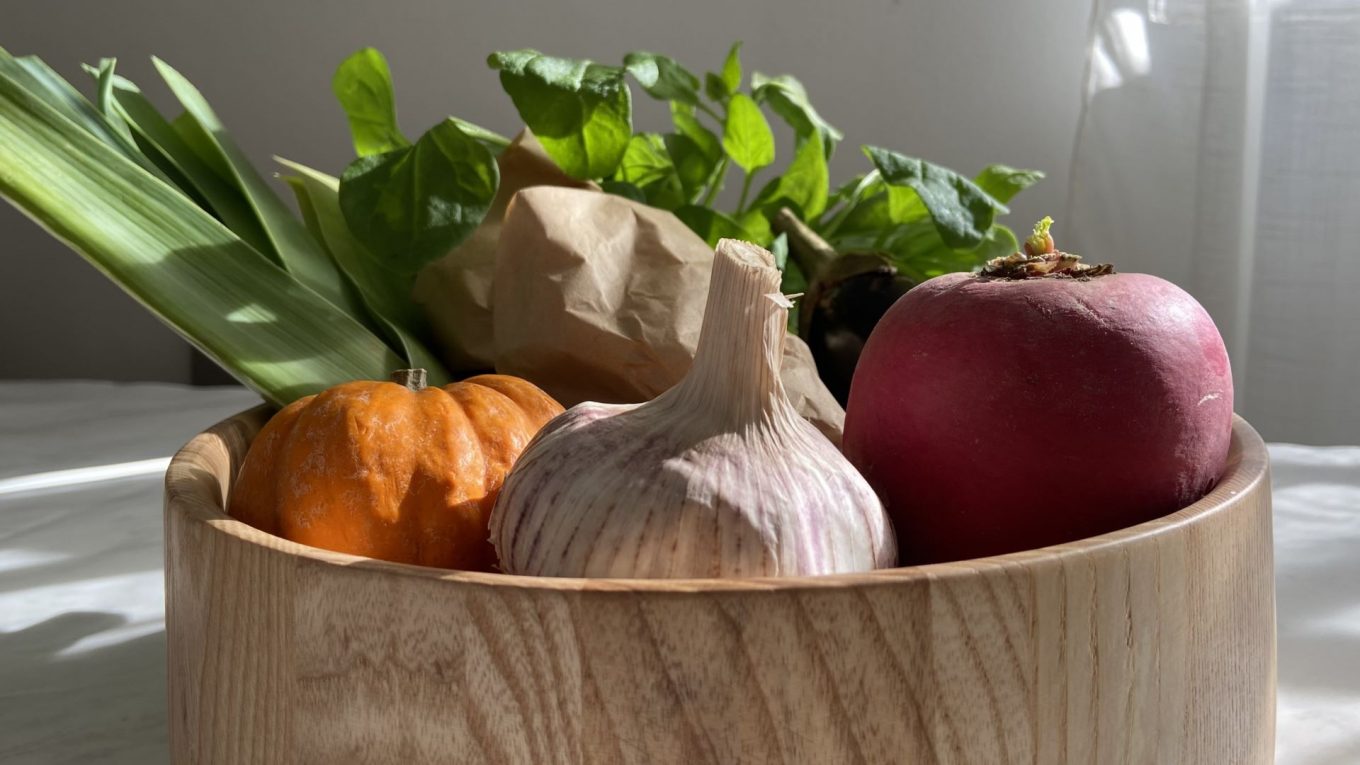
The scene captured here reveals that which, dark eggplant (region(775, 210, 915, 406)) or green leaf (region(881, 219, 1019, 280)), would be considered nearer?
dark eggplant (region(775, 210, 915, 406))

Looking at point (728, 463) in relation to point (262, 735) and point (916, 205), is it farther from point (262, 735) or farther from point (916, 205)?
point (916, 205)

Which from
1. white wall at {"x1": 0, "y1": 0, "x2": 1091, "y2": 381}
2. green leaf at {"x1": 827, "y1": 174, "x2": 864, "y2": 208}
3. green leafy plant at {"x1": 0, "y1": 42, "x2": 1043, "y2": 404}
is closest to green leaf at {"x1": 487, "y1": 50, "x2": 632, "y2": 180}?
green leafy plant at {"x1": 0, "y1": 42, "x2": 1043, "y2": 404}

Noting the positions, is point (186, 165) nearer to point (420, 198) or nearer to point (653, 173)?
point (420, 198)

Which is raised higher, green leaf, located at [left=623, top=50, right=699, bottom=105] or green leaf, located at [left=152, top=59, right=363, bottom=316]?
green leaf, located at [left=623, top=50, right=699, bottom=105]

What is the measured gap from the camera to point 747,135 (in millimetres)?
736

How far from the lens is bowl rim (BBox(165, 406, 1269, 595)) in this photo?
10.5 inches

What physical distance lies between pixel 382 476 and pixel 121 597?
0.34 metres

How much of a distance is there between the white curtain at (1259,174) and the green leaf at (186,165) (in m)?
0.99

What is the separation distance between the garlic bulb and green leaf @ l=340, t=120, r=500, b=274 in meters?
0.22

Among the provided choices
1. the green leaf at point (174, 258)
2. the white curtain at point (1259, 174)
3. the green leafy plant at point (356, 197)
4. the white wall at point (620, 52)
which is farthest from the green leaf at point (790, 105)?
the white wall at point (620, 52)

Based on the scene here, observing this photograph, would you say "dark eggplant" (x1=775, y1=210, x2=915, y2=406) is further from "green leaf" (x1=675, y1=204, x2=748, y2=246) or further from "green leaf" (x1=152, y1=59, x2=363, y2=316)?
"green leaf" (x1=152, y1=59, x2=363, y2=316)

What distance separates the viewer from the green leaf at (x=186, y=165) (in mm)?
597

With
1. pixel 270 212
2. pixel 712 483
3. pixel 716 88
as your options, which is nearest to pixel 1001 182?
pixel 716 88

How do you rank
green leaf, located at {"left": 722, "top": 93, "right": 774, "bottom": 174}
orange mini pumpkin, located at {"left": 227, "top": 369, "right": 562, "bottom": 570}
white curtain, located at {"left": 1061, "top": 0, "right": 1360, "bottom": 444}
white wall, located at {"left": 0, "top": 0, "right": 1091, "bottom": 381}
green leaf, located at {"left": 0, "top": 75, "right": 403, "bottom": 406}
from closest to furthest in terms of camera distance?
1. orange mini pumpkin, located at {"left": 227, "top": 369, "right": 562, "bottom": 570}
2. green leaf, located at {"left": 0, "top": 75, "right": 403, "bottom": 406}
3. green leaf, located at {"left": 722, "top": 93, "right": 774, "bottom": 174}
4. white curtain, located at {"left": 1061, "top": 0, "right": 1360, "bottom": 444}
5. white wall, located at {"left": 0, "top": 0, "right": 1091, "bottom": 381}
